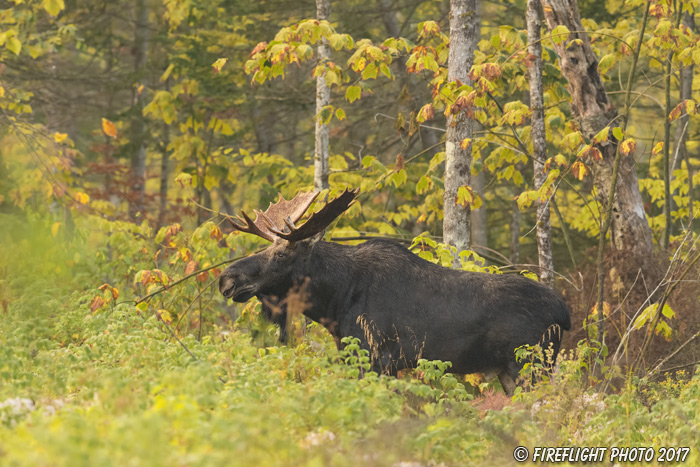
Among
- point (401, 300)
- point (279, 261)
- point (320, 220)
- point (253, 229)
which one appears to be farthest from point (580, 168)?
point (253, 229)

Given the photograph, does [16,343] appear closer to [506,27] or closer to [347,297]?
[347,297]

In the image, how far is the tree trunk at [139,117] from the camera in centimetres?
1761

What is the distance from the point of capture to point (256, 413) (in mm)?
3766

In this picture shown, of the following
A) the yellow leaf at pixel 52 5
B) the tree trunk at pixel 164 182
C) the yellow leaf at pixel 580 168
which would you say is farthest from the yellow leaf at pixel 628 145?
the tree trunk at pixel 164 182

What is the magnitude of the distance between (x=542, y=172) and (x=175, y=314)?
4.78 meters

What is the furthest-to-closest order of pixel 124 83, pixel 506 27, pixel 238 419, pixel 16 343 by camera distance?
pixel 124 83
pixel 506 27
pixel 16 343
pixel 238 419

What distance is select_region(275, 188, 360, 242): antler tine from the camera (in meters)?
7.32

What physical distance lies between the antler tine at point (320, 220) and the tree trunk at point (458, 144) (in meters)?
2.09

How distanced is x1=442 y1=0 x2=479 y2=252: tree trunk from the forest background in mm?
68

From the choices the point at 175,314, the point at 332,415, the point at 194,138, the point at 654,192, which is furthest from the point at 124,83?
the point at 332,415

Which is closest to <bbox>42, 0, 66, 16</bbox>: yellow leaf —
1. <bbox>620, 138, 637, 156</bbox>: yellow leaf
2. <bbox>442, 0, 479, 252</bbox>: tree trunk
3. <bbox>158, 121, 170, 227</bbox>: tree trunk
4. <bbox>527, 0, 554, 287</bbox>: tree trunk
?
<bbox>442, 0, 479, 252</bbox>: tree trunk

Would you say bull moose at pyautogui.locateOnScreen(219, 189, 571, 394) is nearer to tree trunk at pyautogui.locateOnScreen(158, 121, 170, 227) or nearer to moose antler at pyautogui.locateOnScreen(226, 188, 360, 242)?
moose antler at pyautogui.locateOnScreen(226, 188, 360, 242)

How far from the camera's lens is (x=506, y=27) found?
9125 millimetres

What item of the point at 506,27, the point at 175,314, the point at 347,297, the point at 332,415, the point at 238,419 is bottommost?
the point at 175,314
